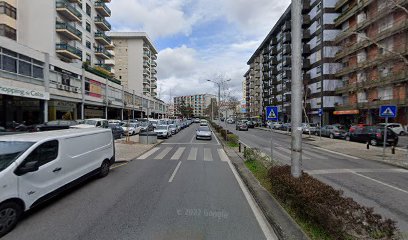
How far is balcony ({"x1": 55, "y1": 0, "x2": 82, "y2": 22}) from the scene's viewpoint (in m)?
36.6

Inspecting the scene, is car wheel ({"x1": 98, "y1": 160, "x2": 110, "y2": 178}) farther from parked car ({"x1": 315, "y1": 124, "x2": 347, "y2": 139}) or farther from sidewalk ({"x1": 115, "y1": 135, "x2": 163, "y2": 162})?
parked car ({"x1": 315, "y1": 124, "x2": 347, "y2": 139})

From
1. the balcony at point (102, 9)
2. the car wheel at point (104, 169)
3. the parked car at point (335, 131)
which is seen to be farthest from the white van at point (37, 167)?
the balcony at point (102, 9)

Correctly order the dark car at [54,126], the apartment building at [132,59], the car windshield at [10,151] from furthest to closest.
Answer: the apartment building at [132,59]
the dark car at [54,126]
the car windshield at [10,151]

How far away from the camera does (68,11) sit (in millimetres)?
37438

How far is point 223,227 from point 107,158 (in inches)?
227

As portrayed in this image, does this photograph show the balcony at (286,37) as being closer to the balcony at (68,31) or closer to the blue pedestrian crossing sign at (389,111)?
the balcony at (68,31)

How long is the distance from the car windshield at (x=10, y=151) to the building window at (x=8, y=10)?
36237 mm

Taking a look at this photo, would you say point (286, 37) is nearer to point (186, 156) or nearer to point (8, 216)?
point (186, 156)

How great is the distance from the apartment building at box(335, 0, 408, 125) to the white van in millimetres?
21752

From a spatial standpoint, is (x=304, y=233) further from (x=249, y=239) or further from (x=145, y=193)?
(x=145, y=193)

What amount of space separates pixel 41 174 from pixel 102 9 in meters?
53.7

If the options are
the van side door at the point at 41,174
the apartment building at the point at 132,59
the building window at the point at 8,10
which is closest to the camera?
the van side door at the point at 41,174

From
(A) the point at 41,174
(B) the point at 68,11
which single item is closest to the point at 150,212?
(A) the point at 41,174

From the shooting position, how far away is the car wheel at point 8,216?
4453 millimetres
